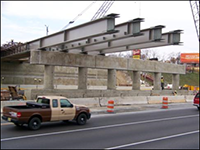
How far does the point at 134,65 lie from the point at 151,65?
3419 millimetres

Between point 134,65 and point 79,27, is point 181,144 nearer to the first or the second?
point 79,27

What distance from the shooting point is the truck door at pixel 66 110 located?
497 inches

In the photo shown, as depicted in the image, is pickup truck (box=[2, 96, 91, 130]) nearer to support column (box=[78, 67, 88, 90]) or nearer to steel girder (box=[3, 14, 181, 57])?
steel girder (box=[3, 14, 181, 57])

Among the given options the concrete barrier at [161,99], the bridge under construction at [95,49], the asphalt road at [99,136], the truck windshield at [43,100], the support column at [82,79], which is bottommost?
the asphalt road at [99,136]

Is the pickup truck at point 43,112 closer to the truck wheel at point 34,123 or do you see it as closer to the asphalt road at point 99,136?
the truck wheel at point 34,123

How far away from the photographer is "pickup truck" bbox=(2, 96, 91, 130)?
11.1 metres

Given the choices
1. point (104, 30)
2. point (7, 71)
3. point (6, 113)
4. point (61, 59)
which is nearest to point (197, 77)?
point (7, 71)

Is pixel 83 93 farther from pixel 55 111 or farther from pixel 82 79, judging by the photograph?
pixel 55 111

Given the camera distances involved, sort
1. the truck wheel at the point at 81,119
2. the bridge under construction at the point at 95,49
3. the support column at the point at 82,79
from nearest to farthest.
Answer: the truck wheel at the point at 81,119, the bridge under construction at the point at 95,49, the support column at the point at 82,79

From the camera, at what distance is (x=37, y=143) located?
361 inches

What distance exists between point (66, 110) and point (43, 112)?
1.42 metres

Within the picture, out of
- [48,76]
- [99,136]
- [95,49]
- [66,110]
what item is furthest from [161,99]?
[99,136]

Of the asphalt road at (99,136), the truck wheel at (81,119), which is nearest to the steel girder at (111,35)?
the truck wheel at (81,119)

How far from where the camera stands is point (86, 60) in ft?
95.8
